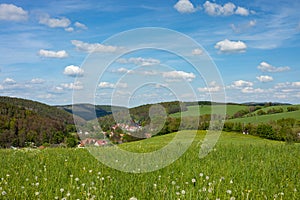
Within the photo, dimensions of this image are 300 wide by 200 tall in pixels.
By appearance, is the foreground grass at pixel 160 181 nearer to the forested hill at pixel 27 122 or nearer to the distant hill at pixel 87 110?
the distant hill at pixel 87 110

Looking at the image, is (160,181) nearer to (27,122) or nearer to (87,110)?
(87,110)

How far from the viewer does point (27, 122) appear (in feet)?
288

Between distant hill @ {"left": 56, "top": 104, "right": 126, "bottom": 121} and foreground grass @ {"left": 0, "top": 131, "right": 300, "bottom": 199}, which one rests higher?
distant hill @ {"left": 56, "top": 104, "right": 126, "bottom": 121}

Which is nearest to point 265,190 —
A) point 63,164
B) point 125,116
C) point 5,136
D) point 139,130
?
point 63,164

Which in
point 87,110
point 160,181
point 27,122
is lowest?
point 27,122

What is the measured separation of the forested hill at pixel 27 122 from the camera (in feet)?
235

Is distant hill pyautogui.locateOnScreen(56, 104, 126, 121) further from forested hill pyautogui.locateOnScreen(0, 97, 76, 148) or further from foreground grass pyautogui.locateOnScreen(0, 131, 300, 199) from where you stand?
forested hill pyautogui.locateOnScreen(0, 97, 76, 148)

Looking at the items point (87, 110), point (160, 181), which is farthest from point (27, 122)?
point (160, 181)

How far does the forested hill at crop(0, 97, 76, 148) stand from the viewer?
71.6 metres

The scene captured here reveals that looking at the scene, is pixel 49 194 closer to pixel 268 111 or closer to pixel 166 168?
pixel 166 168

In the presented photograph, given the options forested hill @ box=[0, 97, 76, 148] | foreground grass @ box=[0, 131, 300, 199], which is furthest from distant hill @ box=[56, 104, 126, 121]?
forested hill @ box=[0, 97, 76, 148]

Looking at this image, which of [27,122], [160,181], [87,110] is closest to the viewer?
[160,181]

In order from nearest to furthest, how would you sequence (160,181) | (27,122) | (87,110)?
(160,181) < (87,110) < (27,122)

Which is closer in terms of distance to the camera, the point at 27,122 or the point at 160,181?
the point at 160,181
